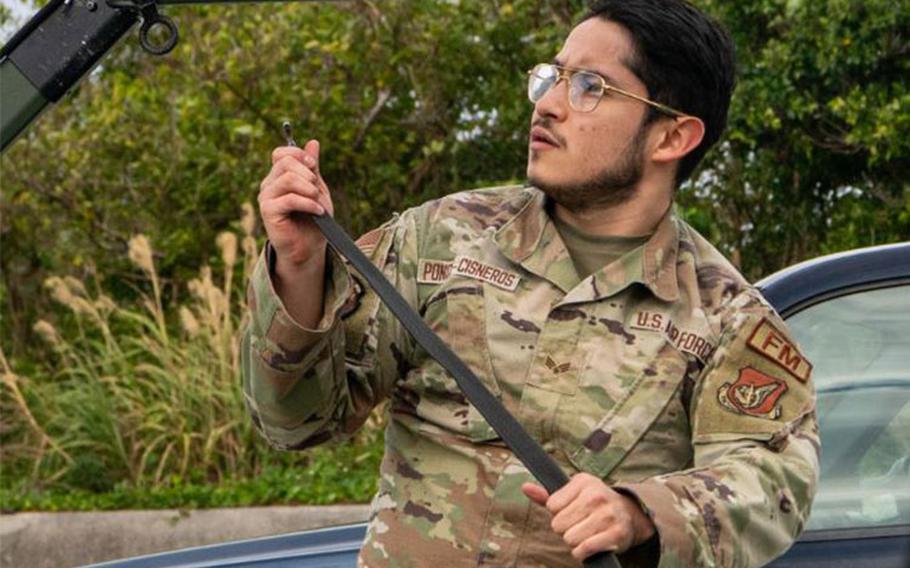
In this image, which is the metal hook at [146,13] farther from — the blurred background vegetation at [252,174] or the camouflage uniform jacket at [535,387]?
the blurred background vegetation at [252,174]

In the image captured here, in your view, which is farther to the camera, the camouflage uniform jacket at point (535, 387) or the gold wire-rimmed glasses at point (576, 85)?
the gold wire-rimmed glasses at point (576, 85)

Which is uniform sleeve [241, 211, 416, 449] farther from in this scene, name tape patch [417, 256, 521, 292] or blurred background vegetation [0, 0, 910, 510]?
blurred background vegetation [0, 0, 910, 510]

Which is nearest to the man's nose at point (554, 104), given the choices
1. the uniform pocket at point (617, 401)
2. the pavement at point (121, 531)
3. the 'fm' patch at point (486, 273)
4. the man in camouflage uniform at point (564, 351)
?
the man in camouflage uniform at point (564, 351)

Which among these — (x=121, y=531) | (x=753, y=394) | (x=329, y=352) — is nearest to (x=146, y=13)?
(x=329, y=352)

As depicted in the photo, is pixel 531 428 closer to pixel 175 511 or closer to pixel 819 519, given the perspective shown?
pixel 819 519

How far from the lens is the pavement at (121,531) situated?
8266mm

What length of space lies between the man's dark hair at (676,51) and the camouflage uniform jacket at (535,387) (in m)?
0.26

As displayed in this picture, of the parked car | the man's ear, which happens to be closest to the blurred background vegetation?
the parked car

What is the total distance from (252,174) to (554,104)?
770 cm

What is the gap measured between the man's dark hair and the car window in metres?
0.98

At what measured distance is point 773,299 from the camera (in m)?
4.06

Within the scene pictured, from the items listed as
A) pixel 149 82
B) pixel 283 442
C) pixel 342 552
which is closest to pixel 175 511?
pixel 149 82

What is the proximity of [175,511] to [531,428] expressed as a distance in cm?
570

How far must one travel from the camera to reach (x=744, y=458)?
2887 mm
